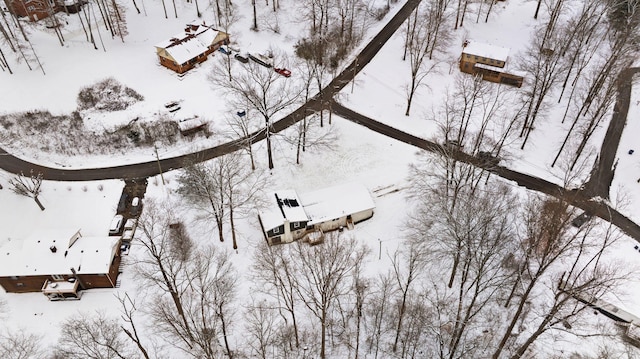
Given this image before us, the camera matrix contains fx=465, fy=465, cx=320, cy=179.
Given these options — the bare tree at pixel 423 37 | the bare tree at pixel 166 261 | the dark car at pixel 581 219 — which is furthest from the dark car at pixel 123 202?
the dark car at pixel 581 219

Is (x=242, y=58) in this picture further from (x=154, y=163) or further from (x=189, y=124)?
(x=154, y=163)

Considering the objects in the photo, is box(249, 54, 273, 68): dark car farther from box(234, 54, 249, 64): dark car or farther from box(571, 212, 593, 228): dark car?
box(571, 212, 593, 228): dark car

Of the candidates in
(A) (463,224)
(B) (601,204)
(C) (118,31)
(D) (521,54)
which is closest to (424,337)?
(A) (463,224)

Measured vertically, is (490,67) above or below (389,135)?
above

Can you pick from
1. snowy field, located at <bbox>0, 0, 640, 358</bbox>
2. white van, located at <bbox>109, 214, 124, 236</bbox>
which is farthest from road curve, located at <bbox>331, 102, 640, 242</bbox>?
white van, located at <bbox>109, 214, 124, 236</bbox>

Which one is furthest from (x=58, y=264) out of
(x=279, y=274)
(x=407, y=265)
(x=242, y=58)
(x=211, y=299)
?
(x=242, y=58)
